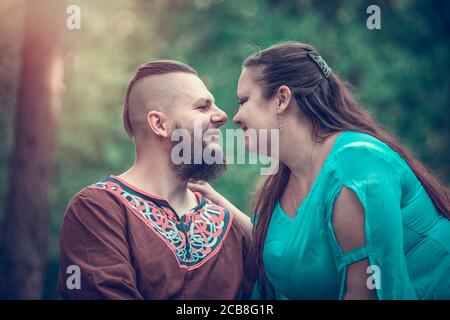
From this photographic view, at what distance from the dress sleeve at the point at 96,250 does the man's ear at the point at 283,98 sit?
2.83 ft

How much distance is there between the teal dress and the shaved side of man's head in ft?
2.78

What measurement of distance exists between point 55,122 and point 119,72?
134cm

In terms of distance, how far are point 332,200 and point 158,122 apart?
95 cm

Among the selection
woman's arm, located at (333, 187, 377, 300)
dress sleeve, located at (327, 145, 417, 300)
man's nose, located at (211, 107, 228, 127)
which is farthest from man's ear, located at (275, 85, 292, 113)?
woman's arm, located at (333, 187, 377, 300)

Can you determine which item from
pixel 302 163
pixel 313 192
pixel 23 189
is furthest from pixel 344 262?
pixel 23 189

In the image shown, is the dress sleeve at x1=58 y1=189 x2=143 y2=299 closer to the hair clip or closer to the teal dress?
the teal dress

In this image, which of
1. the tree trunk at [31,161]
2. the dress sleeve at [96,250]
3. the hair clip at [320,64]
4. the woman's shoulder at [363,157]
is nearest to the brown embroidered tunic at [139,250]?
the dress sleeve at [96,250]

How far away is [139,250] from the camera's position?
2.70 m

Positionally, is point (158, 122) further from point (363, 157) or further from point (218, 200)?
point (363, 157)

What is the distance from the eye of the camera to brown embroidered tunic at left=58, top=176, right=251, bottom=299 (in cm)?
259

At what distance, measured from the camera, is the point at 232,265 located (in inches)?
115

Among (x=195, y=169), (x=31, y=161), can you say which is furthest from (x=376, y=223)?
(x=31, y=161)

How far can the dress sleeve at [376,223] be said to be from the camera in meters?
2.43
